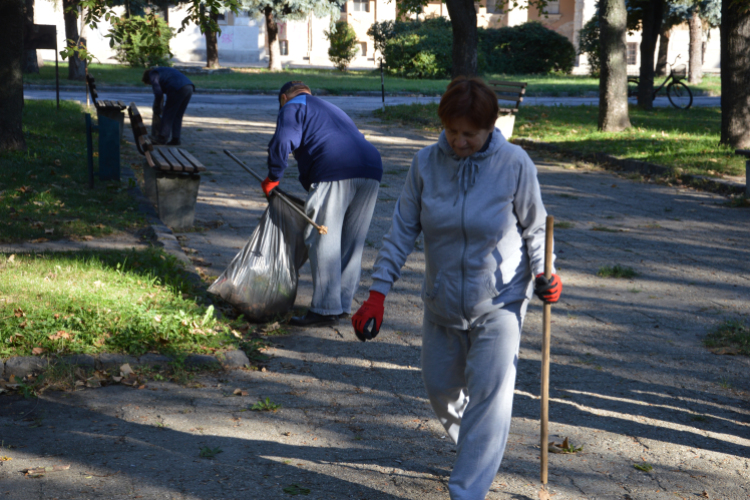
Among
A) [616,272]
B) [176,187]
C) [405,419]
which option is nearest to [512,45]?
[176,187]

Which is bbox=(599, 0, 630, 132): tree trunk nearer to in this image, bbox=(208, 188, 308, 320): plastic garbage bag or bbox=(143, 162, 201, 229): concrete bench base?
bbox=(143, 162, 201, 229): concrete bench base

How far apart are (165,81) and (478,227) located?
33.8 feet

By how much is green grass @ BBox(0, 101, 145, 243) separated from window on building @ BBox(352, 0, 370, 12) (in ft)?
158

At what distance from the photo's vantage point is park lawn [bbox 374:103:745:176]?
490 inches

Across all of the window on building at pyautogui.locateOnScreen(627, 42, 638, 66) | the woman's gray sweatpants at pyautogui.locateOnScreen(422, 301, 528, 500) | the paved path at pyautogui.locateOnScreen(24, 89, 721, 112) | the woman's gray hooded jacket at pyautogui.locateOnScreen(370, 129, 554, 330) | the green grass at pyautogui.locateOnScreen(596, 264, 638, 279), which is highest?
the window on building at pyautogui.locateOnScreen(627, 42, 638, 66)

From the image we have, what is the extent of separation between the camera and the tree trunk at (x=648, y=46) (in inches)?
817

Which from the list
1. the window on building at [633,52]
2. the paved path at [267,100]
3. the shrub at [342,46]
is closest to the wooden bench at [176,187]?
the paved path at [267,100]

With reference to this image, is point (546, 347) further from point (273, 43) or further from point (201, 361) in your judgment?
point (273, 43)

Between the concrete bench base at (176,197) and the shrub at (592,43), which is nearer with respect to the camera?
the concrete bench base at (176,197)

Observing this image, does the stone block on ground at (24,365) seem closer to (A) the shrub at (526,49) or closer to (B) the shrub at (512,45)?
(B) the shrub at (512,45)

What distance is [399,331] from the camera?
5.71 m

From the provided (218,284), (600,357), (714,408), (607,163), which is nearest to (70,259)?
(218,284)

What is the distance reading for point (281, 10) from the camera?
39062 millimetres

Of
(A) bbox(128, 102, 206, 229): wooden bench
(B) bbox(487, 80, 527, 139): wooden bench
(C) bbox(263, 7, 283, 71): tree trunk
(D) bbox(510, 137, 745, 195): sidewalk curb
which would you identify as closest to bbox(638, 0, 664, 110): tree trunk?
(B) bbox(487, 80, 527, 139): wooden bench
